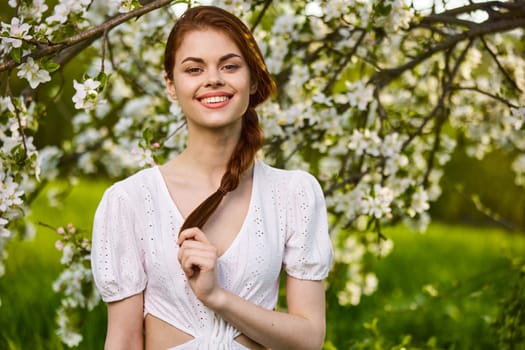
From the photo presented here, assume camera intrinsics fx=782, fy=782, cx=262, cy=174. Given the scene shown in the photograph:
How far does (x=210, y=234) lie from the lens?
210 cm

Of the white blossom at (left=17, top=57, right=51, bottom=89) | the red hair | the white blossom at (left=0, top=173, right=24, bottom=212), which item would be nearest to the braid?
the red hair

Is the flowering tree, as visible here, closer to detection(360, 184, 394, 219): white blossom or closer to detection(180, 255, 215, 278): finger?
detection(360, 184, 394, 219): white blossom

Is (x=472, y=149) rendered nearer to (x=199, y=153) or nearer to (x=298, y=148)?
(x=298, y=148)

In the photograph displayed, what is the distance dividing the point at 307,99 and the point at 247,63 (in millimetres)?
1250

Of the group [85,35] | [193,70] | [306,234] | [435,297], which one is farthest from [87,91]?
[435,297]

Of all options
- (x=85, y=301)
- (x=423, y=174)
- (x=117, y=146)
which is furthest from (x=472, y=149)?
(x=85, y=301)

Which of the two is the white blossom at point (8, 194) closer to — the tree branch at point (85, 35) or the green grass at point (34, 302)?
the tree branch at point (85, 35)

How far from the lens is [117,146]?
13.3ft

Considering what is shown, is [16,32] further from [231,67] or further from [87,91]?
[231,67]

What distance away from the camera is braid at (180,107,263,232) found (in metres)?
2.04

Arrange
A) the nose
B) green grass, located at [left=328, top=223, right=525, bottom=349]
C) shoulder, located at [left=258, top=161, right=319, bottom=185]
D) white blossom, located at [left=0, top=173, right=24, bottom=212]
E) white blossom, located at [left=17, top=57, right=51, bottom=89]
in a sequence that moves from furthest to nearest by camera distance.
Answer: green grass, located at [left=328, top=223, right=525, bottom=349] < white blossom, located at [left=0, top=173, right=24, bottom=212] < white blossom, located at [left=17, top=57, right=51, bottom=89] < shoulder, located at [left=258, top=161, right=319, bottom=185] < the nose

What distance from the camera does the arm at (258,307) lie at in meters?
1.91

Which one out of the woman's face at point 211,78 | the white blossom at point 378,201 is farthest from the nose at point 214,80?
the white blossom at point 378,201

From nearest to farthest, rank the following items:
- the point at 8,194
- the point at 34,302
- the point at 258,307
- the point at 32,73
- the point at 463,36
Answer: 1. the point at 258,307
2. the point at 32,73
3. the point at 8,194
4. the point at 463,36
5. the point at 34,302
